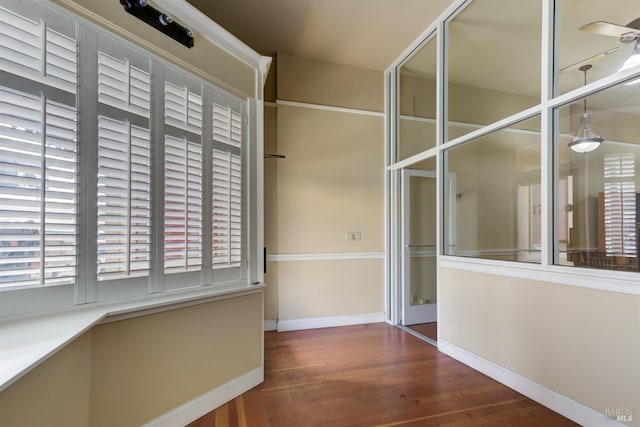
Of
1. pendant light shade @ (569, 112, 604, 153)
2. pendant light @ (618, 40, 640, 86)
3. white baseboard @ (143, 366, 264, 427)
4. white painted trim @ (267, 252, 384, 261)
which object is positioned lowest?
white baseboard @ (143, 366, 264, 427)

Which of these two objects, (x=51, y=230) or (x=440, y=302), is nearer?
(x=51, y=230)

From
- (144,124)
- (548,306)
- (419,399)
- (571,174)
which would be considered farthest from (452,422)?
(144,124)

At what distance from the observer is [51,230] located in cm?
143

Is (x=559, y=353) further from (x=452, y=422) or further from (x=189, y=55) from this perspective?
(x=189, y=55)

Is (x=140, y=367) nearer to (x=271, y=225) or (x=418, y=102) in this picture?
(x=271, y=225)

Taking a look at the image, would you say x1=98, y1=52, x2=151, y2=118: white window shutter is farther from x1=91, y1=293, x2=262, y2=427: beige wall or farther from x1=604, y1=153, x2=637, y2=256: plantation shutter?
x1=604, y1=153, x2=637, y2=256: plantation shutter

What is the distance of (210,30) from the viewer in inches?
84.0

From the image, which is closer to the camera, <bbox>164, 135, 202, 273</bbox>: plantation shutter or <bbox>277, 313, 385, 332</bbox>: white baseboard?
<bbox>164, 135, 202, 273</bbox>: plantation shutter

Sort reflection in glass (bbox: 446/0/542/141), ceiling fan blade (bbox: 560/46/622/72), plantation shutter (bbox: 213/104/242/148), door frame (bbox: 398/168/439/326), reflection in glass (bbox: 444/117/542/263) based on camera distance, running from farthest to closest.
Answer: door frame (bbox: 398/168/439/326), reflection in glass (bbox: 444/117/542/263), reflection in glass (bbox: 446/0/542/141), plantation shutter (bbox: 213/104/242/148), ceiling fan blade (bbox: 560/46/622/72)

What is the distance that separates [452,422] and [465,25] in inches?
138

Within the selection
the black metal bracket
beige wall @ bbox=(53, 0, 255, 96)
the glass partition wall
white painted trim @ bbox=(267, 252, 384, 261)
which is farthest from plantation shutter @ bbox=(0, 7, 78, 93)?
the glass partition wall

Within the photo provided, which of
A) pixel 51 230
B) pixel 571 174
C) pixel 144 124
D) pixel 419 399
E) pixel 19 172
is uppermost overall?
pixel 144 124

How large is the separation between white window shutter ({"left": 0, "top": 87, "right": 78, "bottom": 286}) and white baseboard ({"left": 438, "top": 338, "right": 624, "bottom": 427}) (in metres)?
3.07

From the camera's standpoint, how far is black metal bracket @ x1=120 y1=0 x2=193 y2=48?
1.68m
